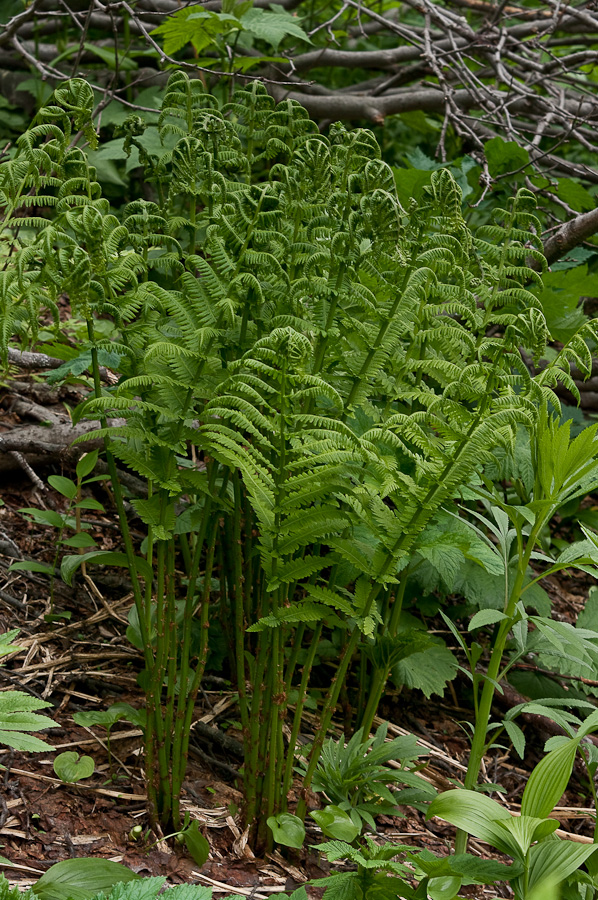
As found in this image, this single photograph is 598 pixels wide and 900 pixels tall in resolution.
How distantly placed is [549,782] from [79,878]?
0.88 m

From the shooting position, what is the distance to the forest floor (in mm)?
1708

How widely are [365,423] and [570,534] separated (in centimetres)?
152

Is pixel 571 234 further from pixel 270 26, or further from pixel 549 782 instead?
pixel 549 782

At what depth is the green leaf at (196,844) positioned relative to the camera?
1.68 metres

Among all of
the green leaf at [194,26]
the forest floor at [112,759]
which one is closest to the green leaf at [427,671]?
the forest floor at [112,759]

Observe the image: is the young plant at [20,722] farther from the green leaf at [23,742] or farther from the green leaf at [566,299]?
the green leaf at [566,299]

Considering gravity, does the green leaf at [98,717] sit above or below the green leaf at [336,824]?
below

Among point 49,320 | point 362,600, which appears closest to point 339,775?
point 362,600

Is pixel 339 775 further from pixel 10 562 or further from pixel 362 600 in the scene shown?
pixel 10 562

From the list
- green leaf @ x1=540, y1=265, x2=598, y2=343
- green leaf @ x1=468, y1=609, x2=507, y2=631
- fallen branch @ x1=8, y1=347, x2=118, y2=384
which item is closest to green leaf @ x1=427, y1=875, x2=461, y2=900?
green leaf @ x1=468, y1=609, x2=507, y2=631

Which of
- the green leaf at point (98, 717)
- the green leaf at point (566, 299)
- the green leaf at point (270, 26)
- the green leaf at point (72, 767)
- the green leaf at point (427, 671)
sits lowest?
the green leaf at point (72, 767)

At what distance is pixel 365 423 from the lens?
2111 millimetres

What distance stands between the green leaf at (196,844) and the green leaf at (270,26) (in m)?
2.70

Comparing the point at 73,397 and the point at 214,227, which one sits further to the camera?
the point at 73,397
